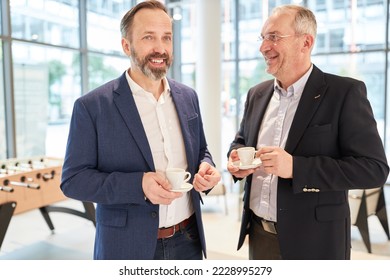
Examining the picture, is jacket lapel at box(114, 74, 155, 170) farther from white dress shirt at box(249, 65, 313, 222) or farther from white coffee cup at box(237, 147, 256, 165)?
white dress shirt at box(249, 65, 313, 222)

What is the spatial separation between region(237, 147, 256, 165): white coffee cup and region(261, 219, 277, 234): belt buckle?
0.33 metres

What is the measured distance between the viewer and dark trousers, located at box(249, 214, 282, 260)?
1.72 meters

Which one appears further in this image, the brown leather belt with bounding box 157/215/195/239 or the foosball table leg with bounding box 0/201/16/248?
the foosball table leg with bounding box 0/201/16/248

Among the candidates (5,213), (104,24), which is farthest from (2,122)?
(104,24)

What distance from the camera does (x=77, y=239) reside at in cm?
413

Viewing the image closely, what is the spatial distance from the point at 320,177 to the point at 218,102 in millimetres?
4902

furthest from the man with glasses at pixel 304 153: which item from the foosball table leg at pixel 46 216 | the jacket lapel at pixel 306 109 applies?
the foosball table leg at pixel 46 216

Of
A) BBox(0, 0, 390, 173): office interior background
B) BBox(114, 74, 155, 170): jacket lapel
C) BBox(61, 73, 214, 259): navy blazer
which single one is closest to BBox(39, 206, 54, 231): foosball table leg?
BBox(0, 0, 390, 173): office interior background

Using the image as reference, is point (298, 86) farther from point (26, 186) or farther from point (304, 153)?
point (26, 186)

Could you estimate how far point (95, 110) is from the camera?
1.50 m

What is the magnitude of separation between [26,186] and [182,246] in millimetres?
2291

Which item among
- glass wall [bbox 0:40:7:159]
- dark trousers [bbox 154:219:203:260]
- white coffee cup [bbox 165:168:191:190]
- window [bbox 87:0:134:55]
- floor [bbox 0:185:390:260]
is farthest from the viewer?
window [bbox 87:0:134:55]
